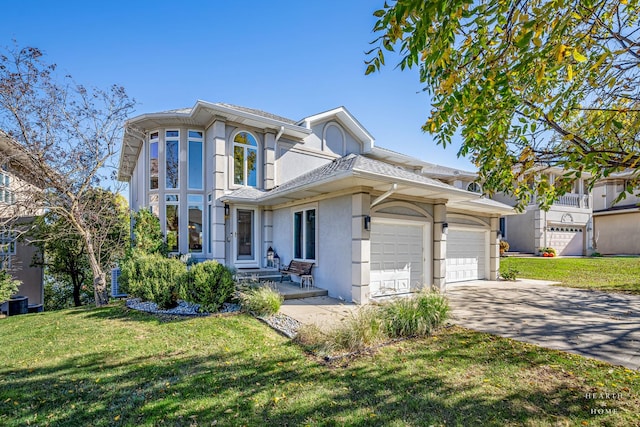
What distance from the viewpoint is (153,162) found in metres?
14.1

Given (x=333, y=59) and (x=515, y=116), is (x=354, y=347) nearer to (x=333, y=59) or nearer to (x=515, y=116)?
(x=515, y=116)

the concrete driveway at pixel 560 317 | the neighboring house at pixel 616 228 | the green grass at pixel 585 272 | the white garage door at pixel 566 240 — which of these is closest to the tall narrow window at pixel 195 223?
the concrete driveway at pixel 560 317

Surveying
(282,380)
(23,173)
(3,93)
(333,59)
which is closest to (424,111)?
(333,59)

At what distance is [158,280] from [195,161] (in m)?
6.65

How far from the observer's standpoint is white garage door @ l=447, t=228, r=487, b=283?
13508 mm

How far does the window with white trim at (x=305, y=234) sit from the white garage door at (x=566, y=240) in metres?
18.8

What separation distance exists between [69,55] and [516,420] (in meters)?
14.9

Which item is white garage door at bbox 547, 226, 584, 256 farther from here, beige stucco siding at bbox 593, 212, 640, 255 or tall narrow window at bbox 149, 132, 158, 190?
tall narrow window at bbox 149, 132, 158, 190

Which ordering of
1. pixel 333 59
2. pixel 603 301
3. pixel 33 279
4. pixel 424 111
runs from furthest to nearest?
pixel 33 279 < pixel 603 301 < pixel 333 59 < pixel 424 111

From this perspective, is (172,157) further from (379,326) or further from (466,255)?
(466,255)

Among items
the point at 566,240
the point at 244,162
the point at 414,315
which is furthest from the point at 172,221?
the point at 566,240

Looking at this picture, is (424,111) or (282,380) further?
(424,111)

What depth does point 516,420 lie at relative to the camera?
11.4 feet

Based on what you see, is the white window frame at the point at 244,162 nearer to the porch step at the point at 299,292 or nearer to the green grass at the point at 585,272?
the porch step at the point at 299,292
